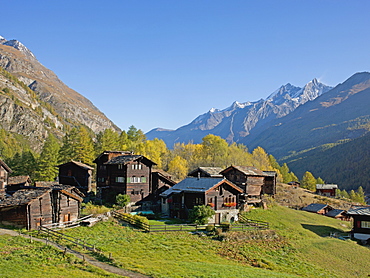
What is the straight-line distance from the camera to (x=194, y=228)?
4516cm

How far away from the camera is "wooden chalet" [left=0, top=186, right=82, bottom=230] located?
39.9 meters

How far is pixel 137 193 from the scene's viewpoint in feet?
207

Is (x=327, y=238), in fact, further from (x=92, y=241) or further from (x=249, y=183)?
(x=92, y=241)

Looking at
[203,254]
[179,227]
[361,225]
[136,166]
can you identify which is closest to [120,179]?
[136,166]

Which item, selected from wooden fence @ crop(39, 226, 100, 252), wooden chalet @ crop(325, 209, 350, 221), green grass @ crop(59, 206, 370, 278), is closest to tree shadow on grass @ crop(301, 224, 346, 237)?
green grass @ crop(59, 206, 370, 278)

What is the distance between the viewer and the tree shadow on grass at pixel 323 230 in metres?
55.2

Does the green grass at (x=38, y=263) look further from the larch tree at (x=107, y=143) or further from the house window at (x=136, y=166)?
the larch tree at (x=107, y=143)

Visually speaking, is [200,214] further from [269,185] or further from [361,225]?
[269,185]

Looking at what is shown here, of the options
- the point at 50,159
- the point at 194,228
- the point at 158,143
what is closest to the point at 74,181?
the point at 50,159

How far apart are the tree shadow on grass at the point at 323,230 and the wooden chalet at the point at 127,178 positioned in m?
30.5

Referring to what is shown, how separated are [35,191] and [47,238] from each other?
9.82 m

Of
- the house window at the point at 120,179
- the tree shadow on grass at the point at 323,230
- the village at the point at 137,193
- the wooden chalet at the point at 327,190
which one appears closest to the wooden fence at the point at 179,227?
the village at the point at 137,193

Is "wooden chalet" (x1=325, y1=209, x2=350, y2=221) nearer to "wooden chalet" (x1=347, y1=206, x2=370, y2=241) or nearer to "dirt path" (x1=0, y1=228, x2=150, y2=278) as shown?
"wooden chalet" (x1=347, y1=206, x2=370, y2=241)

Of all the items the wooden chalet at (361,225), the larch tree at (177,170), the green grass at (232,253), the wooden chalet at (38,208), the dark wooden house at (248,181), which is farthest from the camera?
the larch tree at (177,170)
